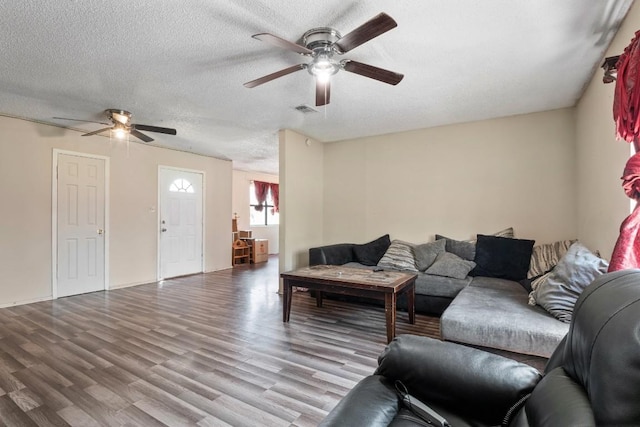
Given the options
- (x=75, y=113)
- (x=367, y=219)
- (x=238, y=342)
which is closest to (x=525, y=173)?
(x=367, y=219)

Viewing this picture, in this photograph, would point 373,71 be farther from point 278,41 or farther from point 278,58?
point 278,58

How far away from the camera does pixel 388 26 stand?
1.79m

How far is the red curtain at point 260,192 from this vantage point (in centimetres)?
960

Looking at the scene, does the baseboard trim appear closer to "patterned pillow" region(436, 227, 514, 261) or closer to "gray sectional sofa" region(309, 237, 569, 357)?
"gray sectional sofa" region(309, 237, 569, 357)

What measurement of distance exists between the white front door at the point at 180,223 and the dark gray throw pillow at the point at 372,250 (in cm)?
336

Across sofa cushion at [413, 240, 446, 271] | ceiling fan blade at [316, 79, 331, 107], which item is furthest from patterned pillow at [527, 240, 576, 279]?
ceiling fan blade at [316, 79, 331, 107]

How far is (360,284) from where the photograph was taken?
9.52ft

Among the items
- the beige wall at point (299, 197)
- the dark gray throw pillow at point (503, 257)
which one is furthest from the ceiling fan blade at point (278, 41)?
the dark gray throw pillow at point (503, 257)

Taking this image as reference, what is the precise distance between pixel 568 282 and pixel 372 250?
2.80 metres

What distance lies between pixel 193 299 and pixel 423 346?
12.6 feet

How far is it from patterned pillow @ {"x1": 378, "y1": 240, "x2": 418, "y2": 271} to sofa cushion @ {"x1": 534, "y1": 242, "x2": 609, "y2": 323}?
1.86 metres

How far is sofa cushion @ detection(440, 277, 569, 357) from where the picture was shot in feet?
6.57

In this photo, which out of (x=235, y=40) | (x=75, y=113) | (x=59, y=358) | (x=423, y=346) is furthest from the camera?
(x=75, y=113)

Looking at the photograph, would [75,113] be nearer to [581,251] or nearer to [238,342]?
[238,342]
